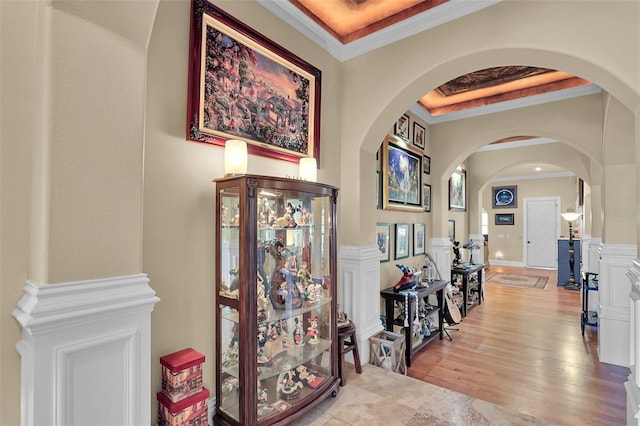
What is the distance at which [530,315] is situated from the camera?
4.95m

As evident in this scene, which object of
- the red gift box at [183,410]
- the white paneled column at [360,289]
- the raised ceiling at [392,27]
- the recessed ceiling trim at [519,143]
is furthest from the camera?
the recessed ceiling trim at [519,143]

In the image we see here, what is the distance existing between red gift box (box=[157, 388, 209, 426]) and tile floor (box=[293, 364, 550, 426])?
0.67 meters

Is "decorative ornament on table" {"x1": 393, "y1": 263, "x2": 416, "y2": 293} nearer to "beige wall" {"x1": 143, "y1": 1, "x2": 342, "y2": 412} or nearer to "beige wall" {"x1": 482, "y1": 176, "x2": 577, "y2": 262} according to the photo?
"beige wall" {"x1": 143, "y1": 1, "x2": 342, "y2": 412}

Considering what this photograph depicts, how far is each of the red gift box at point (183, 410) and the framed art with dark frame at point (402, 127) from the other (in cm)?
346

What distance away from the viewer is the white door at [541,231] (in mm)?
9281

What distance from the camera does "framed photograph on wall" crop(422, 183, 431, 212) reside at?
182 inches

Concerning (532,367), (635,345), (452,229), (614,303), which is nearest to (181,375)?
(635,345)

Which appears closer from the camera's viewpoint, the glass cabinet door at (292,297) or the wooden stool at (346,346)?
the glass cabinet door at (292,297)

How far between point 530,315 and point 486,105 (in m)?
3.41

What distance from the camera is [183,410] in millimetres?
1500

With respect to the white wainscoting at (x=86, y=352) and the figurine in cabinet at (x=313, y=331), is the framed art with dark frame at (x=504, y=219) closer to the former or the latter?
the figurine in cabinet at (x=313, y=331)

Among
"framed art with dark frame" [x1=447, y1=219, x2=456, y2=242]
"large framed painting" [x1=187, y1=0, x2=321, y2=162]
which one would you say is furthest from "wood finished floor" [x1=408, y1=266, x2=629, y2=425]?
"large framed painting" [x1=187, y1=0, x2=321, y2=162]

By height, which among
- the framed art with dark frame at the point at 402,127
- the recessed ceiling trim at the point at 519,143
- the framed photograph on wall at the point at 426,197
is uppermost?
the recessed ceiling trim at the point at 519,143

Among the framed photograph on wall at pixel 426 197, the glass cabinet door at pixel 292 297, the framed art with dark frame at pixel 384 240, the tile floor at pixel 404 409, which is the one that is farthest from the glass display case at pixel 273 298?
the framed photograph on wall at pixel 426 197
